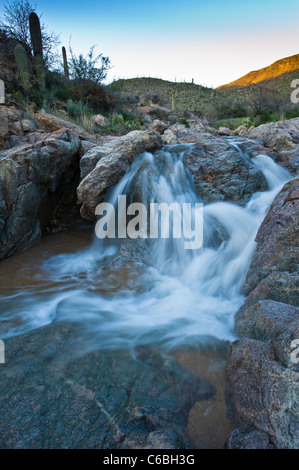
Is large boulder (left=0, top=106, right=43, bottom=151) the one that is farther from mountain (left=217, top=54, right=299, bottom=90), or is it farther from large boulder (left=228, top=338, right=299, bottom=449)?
mountain (left=217, top=54, right=299, bottom=90)

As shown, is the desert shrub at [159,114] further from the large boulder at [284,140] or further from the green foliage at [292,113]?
the large boulder at [284,140]

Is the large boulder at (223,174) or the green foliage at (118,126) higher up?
the green foliage at (118,126)

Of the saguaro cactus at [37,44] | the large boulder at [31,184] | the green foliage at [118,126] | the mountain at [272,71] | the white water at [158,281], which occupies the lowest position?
the white water at [158,281]

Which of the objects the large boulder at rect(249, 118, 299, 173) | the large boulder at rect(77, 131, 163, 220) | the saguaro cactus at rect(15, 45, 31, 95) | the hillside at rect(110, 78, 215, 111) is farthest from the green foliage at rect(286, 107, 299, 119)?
the hillside at rect(110, 78, 215, 111)

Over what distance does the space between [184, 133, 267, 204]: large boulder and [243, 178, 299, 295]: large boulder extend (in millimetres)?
1918

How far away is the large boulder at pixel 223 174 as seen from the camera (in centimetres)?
496

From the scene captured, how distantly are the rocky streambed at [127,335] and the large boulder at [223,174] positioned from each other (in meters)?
0.03

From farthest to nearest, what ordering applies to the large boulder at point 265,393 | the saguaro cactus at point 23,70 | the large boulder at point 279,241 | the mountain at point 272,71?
1. the mountain at point 272,71
2. the saguaro cactus at point 23,70
3. the large boulder at point 279,241
4. the large boulder at point 265,393

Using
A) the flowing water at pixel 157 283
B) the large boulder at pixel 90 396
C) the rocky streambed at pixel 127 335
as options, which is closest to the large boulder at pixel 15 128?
the rocky streambed at pixel 127 335

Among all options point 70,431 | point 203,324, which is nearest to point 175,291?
point 203,324

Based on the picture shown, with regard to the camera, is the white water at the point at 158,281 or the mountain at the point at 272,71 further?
the mountain at the point at 272,71

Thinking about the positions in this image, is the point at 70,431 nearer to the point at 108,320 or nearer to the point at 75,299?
the point at 108,320

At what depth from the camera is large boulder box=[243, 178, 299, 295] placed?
7.95 feet

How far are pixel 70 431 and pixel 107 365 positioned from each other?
0.56m
